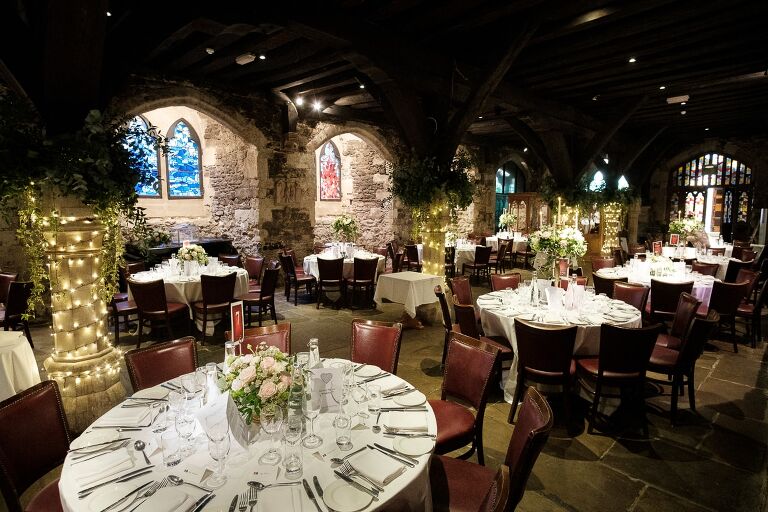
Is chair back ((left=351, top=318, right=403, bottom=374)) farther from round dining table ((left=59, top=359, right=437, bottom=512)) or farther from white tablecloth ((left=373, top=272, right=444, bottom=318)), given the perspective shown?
white tablecloth ((left=373, top=272, right=444, bottom=318))

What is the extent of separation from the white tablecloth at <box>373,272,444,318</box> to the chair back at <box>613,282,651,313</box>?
2.31 metres

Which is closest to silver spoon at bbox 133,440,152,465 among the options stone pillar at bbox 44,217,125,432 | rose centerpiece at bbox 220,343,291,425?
rose centerpiece at bbox 220,343,291,425

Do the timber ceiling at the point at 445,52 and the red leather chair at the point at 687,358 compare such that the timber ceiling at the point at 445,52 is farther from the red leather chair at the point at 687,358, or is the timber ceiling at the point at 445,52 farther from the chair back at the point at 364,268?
the red leather chair at the point at 687,358

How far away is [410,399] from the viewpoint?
2.24 metres

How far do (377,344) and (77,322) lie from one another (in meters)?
2.53

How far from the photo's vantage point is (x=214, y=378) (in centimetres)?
221

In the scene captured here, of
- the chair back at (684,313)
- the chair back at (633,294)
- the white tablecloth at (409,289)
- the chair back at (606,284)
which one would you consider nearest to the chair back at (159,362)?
the white tablecloth at (409,289)

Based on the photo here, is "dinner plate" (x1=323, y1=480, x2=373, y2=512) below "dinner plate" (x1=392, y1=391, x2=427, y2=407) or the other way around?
below

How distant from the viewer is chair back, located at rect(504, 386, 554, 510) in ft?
5.48

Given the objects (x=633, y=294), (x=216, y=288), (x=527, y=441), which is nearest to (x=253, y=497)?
(x=527, y=441)

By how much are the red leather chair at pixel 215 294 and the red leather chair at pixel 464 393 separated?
3455mm

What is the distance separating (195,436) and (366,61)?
4.34 metres

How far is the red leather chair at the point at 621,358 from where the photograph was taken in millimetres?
3205

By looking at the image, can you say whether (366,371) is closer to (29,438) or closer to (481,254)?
(29,438)
